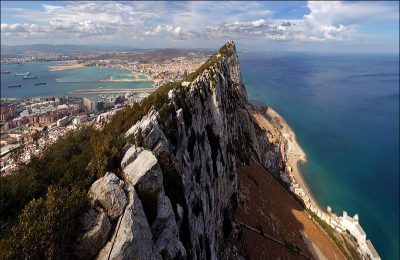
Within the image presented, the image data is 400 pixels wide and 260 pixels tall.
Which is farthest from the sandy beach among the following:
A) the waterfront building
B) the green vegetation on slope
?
the waterfront building

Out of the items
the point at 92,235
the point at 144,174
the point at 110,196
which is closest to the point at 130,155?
the point at 144,174

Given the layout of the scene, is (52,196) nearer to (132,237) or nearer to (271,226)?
(132,237)

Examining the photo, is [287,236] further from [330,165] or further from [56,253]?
[330,165]

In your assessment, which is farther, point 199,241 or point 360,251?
point 360,251

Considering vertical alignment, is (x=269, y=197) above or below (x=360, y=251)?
above

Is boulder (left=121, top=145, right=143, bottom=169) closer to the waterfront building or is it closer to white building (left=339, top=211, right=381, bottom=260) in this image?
white building (left=339, top=211, right=381, bottom=260)

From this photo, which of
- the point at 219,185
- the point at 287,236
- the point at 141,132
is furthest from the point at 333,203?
the point at 141,132
